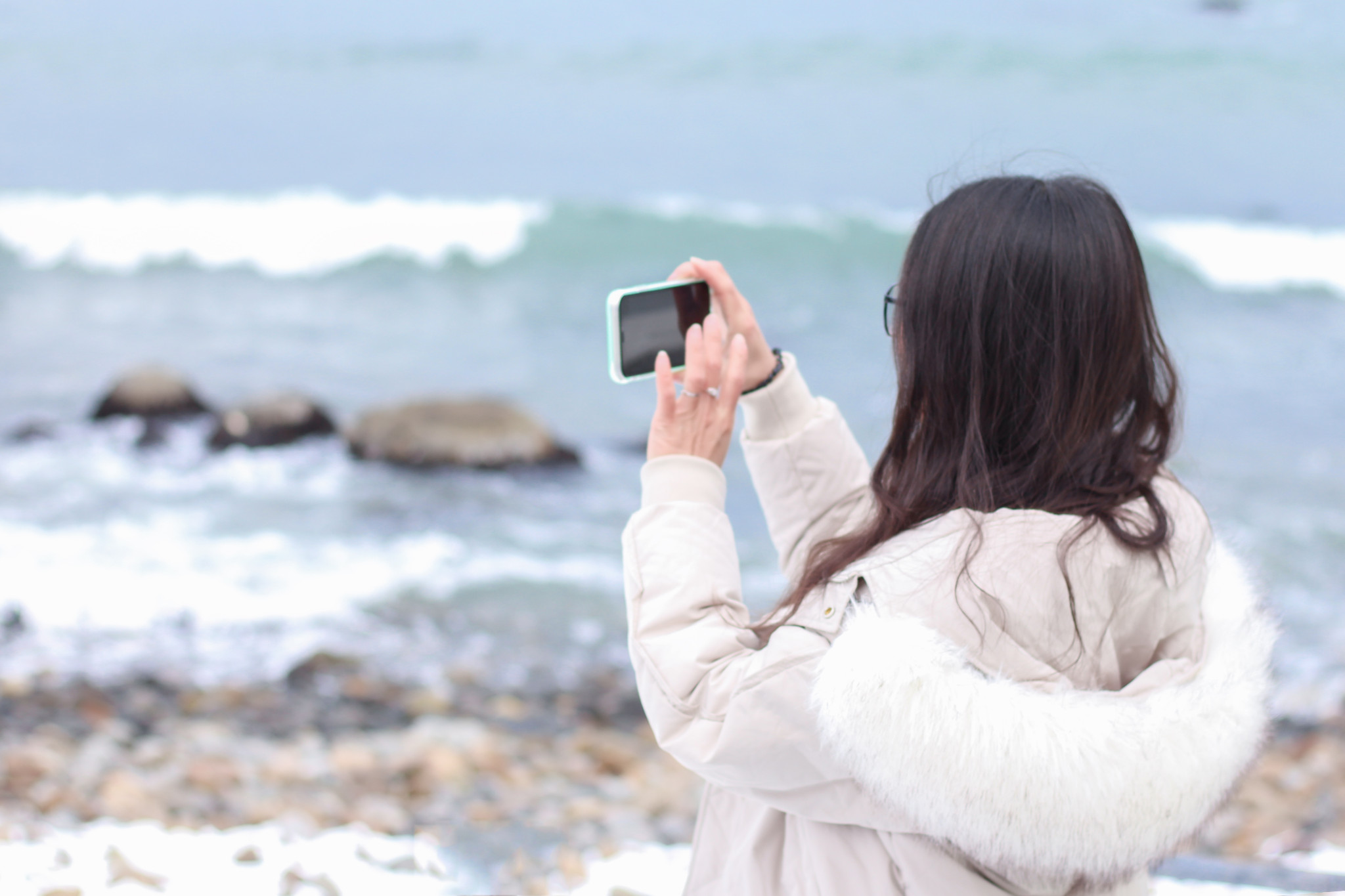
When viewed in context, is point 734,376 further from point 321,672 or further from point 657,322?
point 321,672

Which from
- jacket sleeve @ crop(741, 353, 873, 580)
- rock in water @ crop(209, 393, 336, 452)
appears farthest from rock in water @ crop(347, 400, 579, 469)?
jacket sleeve @ crop(741, 353, 873, 580)

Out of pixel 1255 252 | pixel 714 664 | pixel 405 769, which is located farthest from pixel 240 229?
pixel 714 664

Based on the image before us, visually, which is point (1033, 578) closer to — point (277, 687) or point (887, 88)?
point (277, 687)

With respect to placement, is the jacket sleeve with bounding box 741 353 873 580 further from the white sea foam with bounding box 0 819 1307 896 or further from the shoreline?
the shoreline

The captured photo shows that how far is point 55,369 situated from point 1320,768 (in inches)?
230

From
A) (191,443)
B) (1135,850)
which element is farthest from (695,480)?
(191,443)

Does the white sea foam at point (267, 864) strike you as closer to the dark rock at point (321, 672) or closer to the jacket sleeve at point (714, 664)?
the jacket sleeve at point (714, 664)

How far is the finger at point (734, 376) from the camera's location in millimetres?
875

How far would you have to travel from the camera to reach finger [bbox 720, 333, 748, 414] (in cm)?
87

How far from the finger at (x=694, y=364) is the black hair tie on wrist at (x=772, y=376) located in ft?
0.62

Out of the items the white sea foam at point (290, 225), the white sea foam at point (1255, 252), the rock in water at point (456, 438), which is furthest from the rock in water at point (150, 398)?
the white sea foam at point (1255, 252)

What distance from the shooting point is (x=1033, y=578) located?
0.69m

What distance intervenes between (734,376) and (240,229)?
6.41m

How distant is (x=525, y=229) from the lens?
6.67 metres
